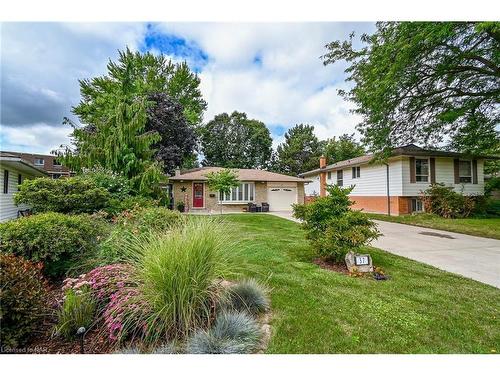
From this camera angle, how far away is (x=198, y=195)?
62.1 feet

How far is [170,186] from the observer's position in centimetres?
1864

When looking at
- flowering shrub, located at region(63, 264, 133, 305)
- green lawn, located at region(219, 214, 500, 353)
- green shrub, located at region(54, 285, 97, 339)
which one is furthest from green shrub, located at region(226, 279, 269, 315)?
green shrub, located at region(54, 285, 97, 339)

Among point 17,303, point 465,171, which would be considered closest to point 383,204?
point 465,171

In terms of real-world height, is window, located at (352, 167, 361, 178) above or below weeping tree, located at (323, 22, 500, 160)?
below

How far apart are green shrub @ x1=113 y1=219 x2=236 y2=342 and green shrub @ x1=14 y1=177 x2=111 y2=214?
5167 millimetres

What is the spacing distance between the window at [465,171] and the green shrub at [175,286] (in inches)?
730

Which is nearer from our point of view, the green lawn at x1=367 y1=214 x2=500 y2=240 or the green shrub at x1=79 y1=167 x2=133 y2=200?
the green shrub at x1=79 y1=167 x2=133 y2=200

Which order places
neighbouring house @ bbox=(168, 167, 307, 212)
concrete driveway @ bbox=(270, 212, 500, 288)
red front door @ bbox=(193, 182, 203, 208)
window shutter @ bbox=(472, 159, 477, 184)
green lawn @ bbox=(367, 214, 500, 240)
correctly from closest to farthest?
concrete driveway @ bbox=(270, 212, 500, 288)
green lawn @ bbox=(367, 214, 500, 240)
window shutter @ bbox=(472, 159, 477, 184)
neighbouring house @ bbox=(168, 167, 307, 212)
red front door @ bbox=(193, 182, 203, 208)

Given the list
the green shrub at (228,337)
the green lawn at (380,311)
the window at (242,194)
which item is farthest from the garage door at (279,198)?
the green shrub at (228,337)

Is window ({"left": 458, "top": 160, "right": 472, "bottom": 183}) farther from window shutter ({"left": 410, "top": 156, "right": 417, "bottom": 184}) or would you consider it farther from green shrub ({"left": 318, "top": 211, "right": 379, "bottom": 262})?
green shrub ({"left": 318, "top": 211, "right": 379, "bottom": 262})

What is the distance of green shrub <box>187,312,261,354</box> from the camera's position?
89.3 inches
